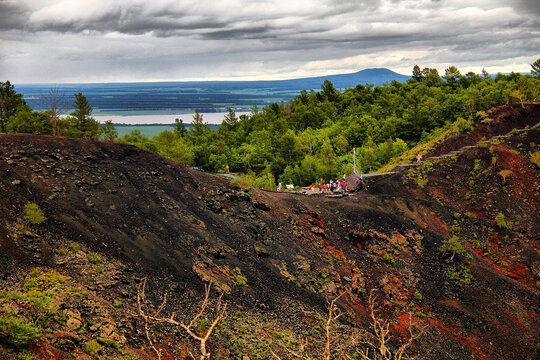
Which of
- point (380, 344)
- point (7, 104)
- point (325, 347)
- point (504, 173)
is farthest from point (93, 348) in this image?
point (7, 104)

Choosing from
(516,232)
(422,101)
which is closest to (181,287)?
(516,232)

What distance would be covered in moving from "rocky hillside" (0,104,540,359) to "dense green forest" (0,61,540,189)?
38.5ft

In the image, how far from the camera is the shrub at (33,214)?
1805 centimetres

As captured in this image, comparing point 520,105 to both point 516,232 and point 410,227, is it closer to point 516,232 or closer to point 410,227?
point 516,232

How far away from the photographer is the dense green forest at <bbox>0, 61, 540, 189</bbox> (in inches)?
2090

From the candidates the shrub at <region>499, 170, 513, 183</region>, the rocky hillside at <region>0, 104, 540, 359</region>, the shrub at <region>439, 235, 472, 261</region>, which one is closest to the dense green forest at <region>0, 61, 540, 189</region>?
the rocky hillside at <region>0, 104, 540, 359</region>

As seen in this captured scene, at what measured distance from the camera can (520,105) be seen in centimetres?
5500

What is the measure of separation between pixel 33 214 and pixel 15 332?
26.5 ft

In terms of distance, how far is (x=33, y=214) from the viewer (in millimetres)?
18188

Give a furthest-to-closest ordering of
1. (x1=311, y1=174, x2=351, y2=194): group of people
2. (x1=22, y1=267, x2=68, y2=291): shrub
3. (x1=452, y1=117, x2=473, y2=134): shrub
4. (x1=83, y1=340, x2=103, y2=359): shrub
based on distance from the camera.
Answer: (x1=452, y1=117, x2=473, y2=134): shrub, (x1=311, y1=174, x2=351, y2=194): group of people, (x1=22, y1=267, x2=68, y2=291): shrub, (x1=83, y1=340, x2=103, y2=359): shrub

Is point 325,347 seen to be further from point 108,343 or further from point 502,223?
point 502,223

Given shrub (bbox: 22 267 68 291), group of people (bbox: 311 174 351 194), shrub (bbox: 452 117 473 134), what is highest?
shrub (bbox: 452 117 473 134)

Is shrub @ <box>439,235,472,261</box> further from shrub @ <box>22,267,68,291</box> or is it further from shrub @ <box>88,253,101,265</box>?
shrub @ <box>22,267,68,291</box>

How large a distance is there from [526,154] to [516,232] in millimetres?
11764
